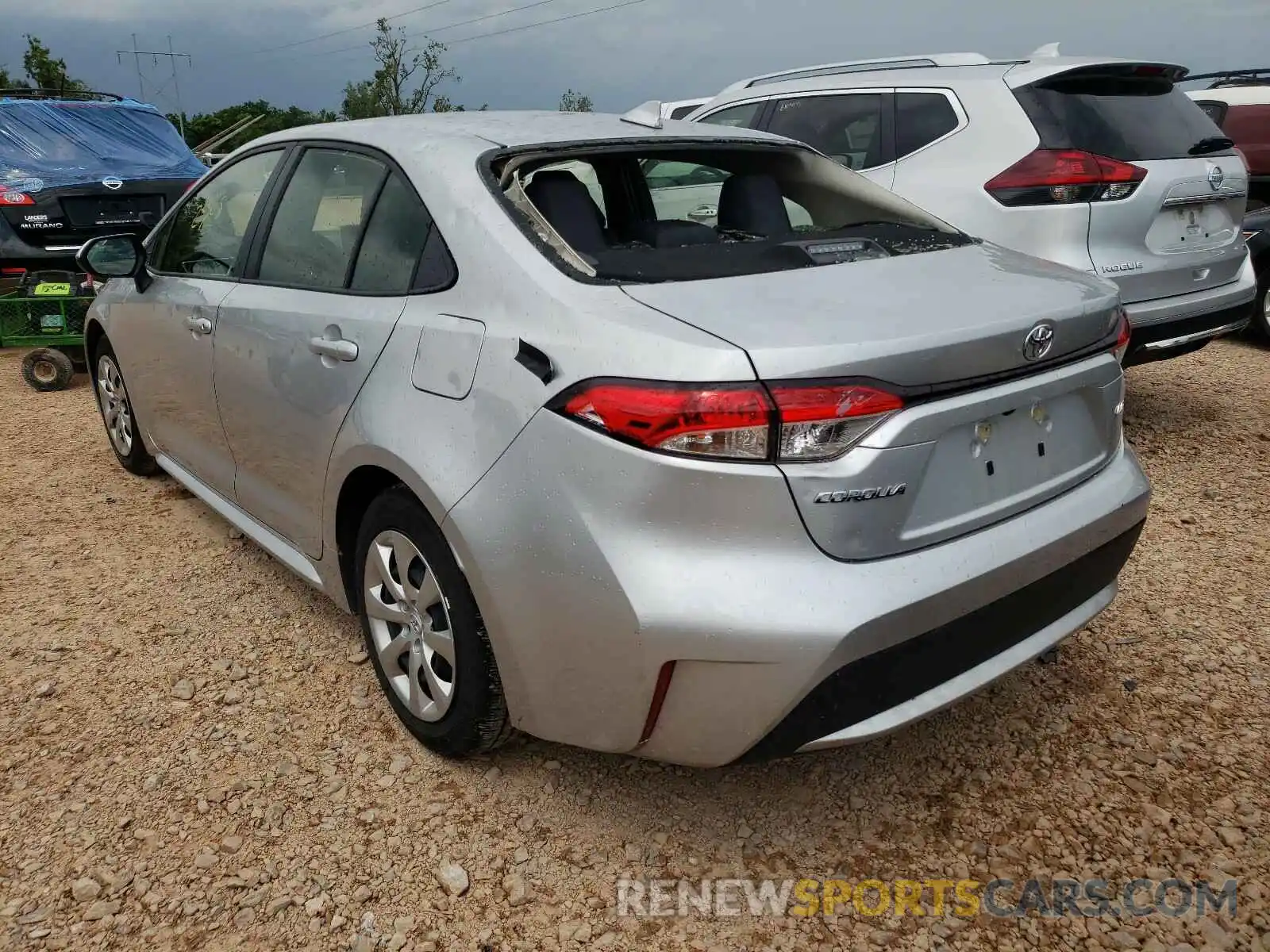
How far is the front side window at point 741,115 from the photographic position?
5.85 metres

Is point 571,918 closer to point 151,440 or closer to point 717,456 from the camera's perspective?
point 717,456

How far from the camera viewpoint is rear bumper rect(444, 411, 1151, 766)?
177 centimetres

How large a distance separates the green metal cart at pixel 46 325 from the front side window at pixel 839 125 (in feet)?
15.5

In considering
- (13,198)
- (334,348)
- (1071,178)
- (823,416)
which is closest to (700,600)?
(823,416)

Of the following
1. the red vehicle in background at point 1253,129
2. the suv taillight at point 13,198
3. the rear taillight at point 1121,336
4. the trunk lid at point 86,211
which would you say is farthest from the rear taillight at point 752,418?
the red vehicle in background at point 1253,129

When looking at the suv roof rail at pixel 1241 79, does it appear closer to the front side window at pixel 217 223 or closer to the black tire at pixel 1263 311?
the black tire at pixel 1263 311

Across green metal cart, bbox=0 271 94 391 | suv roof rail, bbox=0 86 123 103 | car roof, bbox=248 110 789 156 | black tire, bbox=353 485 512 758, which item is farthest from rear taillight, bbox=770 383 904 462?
suv roof rail, bbox=0 86 123 103

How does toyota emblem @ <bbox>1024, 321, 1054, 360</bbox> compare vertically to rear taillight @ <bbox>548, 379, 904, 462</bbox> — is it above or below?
above

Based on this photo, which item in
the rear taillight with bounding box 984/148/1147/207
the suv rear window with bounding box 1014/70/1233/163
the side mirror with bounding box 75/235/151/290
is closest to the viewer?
the side mirror with bounding box 75/235/151/290

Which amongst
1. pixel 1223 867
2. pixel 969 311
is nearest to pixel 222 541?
pixel 969 311

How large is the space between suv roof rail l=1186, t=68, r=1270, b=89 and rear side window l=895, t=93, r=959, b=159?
933 cm

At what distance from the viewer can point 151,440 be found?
4215mm

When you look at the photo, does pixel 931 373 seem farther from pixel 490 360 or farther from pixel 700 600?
pixel 490 360

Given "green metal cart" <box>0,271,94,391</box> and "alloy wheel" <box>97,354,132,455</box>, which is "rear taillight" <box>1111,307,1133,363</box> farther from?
"green metal cart" <box>0,271,94,391</box>
